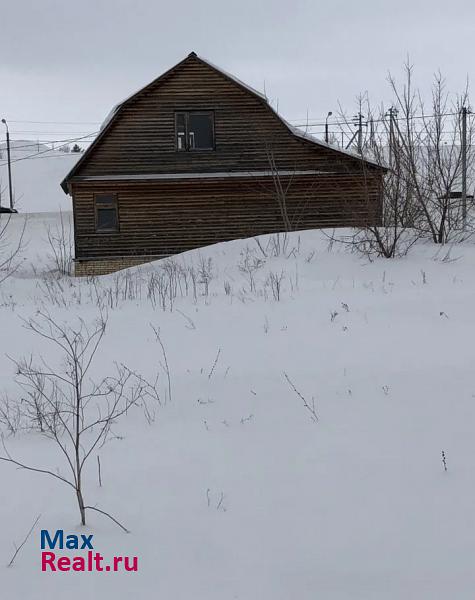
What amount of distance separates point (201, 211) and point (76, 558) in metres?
16.3

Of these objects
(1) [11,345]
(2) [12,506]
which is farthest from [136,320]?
(2) [12,506]

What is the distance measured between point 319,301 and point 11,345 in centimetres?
372

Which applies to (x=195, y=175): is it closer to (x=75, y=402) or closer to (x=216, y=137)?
(x=216, y=137)

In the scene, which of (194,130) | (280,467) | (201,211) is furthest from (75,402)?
(194,130)

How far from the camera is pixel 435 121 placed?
39.7ft

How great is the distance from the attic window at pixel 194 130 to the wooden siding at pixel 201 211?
1.21 m

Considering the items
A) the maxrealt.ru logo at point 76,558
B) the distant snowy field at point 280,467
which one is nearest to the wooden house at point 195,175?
the distant snowy field at point 280,467

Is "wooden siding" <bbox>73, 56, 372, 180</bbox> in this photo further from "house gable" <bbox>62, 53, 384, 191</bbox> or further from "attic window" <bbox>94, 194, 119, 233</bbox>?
"attic window" <bbox>94, 194, 119, 233</bbox>

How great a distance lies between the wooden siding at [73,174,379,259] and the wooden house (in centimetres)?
3

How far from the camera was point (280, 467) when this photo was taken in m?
3.55

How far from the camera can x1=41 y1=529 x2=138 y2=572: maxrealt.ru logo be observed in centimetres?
273

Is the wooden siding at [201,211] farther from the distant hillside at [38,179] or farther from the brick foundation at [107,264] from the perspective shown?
the distant hillside at [38,179]

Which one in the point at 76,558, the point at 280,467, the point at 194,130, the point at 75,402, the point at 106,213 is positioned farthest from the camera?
the point at 106,213

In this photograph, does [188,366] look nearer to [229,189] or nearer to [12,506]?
[12,506]
